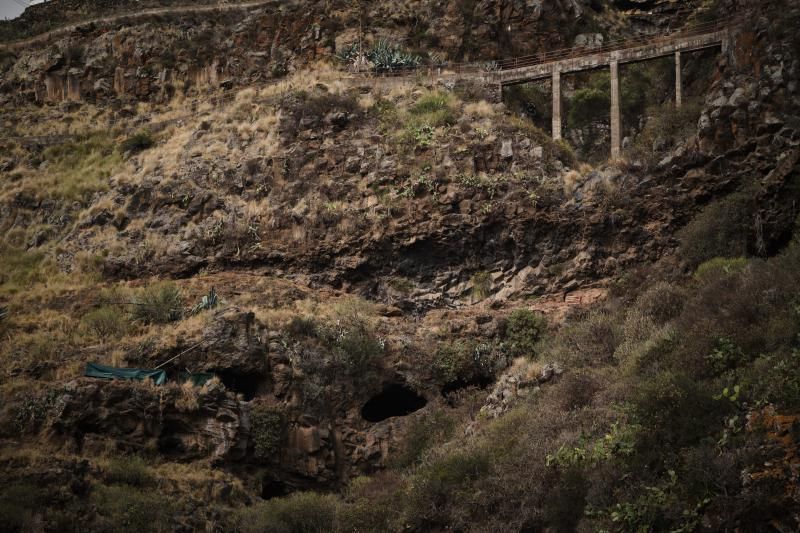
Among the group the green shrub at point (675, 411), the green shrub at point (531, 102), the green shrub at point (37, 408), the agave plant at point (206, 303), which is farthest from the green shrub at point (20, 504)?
the green shrub at point (531, 102)

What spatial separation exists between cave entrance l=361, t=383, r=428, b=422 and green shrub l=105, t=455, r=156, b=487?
7939mm

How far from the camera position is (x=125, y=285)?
3478 cm

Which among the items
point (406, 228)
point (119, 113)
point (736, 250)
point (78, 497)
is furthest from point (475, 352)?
point (119, 113)

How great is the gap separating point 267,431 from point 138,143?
20.8m

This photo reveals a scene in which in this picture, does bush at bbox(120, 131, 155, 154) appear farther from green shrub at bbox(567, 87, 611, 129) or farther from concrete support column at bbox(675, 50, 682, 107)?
concrete support column at bbox(675, 50, 682, 107)

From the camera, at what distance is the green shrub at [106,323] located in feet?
100

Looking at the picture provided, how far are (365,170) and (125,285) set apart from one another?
10.1m

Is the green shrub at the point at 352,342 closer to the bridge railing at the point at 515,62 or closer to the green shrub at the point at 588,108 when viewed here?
the bridge railing at the point at 515,62

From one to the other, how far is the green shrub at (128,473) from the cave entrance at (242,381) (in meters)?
4.37

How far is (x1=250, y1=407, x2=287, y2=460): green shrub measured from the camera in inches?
1072

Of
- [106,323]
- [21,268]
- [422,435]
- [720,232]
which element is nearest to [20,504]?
[106,323]

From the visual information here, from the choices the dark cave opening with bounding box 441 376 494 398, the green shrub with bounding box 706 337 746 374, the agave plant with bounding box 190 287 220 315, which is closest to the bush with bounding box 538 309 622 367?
the dark cave opening with bounding box 441 376 494 398

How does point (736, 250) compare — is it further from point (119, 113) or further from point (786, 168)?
point (119, 113)

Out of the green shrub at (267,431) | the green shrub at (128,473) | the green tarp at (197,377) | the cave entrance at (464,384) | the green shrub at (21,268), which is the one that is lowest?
the cave entrance at (464,384)
